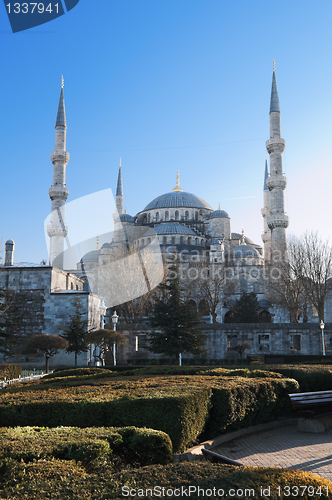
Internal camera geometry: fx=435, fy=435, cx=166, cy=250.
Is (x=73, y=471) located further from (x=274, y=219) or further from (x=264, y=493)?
(x=274, y=219)

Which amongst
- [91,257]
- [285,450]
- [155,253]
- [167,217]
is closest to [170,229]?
[167,217]

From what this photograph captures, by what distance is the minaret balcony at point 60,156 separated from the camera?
147 feet

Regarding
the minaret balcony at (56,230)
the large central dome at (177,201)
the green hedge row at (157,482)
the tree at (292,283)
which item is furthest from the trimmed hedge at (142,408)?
the large central dome at (177,201)

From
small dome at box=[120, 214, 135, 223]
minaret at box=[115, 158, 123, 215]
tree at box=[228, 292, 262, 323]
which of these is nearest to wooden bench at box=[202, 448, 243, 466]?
→ tree at box=[228, 292, 262, 323]

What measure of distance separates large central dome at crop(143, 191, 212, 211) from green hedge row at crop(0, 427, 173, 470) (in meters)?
62.8

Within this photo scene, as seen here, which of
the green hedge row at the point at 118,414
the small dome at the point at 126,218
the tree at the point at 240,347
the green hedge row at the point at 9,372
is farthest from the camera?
the small dome at the point at 126,218

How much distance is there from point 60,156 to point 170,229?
1990 cm

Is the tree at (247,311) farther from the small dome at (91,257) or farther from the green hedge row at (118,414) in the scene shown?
the green hedge row at (118,414)

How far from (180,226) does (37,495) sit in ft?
191

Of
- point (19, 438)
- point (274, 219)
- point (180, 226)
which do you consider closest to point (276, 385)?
point (19, 438)

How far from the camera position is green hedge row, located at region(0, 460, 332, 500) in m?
2.97

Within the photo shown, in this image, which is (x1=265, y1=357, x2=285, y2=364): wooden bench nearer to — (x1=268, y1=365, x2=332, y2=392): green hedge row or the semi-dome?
(x1=268, y1=365, x2=332, y2=392): green hedge row

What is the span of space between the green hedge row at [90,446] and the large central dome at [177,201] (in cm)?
6277

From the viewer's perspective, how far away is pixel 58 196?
44.2 metres
